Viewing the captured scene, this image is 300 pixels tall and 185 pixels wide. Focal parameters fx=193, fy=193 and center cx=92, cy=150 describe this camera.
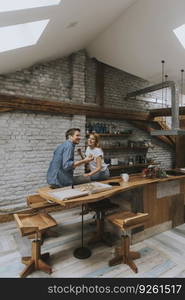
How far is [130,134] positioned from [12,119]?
351cm

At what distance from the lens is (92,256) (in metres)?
2.72

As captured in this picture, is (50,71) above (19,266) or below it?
above

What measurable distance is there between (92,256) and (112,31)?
423cm

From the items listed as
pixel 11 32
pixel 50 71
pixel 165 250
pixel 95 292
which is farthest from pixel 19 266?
pixel 50 71

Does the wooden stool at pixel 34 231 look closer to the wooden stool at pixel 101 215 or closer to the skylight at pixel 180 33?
the wooden stool at pixel 101 215

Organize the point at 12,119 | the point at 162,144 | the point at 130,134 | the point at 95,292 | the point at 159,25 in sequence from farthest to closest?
the point at 162,144 < the point at 130,134 < the point at 12,119 < the point at 159,25 < the point at 95,292

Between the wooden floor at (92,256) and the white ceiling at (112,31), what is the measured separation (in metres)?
2.95

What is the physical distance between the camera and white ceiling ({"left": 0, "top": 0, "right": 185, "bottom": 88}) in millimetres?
2590

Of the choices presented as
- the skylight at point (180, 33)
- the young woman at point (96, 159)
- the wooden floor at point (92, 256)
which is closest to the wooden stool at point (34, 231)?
the wooden floor at point (92, 256)

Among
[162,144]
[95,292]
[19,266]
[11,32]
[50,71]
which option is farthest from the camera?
[162,144]

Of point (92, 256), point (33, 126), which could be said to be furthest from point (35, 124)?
point (92, 256)

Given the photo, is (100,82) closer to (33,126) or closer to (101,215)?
(33,126)

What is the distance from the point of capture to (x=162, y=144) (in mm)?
7246

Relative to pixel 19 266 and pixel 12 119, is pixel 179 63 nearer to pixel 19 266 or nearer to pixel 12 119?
pixel 12 119
